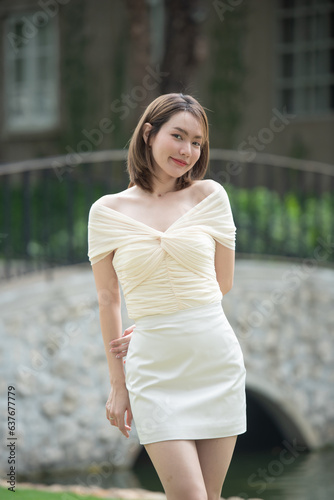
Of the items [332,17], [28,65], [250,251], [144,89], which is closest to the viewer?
[250,251]

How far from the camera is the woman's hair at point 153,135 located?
9.31ft

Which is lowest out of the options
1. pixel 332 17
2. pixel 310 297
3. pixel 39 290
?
pixel 310 297

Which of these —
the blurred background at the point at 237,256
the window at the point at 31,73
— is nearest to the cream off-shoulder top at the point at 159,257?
the blurred background at the point at 237,256

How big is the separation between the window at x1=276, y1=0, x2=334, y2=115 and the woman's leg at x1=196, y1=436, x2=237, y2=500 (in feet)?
32.7

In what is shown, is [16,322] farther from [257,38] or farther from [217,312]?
[257,38]

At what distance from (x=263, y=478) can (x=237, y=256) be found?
2.15 m

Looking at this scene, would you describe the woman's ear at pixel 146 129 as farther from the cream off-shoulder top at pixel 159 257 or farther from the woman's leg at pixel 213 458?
the woman's leg at pixel 213 458

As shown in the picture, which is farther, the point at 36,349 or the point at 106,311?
the point at 36,349

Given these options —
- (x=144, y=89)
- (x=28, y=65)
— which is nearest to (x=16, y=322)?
(x=144, y=89)

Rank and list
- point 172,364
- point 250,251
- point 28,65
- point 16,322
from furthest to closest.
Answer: point 28,65 → point 250,251 → point 16,322 → point 172,364

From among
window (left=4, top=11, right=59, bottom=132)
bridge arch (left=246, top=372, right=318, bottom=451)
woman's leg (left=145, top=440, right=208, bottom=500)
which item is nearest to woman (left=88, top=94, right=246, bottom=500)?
woman's leg (left=145, top=440, right=208, bottom=500)

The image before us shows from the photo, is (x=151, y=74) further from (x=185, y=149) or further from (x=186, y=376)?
(x=186, y=376)

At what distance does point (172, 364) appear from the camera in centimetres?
271

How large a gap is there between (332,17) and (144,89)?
152 inches
